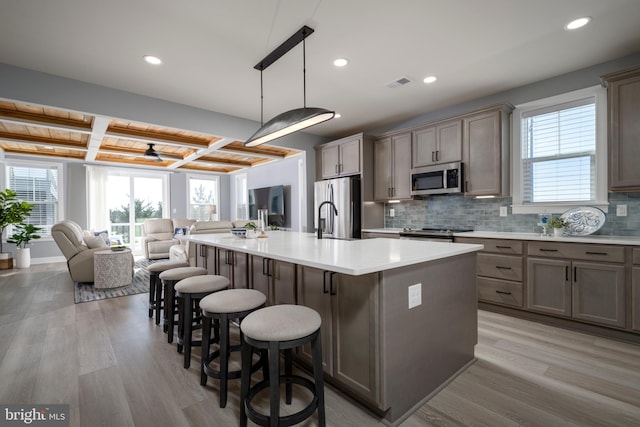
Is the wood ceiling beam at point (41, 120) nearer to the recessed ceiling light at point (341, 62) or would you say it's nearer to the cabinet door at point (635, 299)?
the recessed ceiling light at point (341, 62)

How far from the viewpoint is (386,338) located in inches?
59.1

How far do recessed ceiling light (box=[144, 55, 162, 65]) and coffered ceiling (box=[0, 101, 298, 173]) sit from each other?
133 centimetres

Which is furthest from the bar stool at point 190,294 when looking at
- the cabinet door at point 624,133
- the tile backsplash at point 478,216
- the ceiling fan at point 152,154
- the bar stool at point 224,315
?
the ceiling fan at point 152,154

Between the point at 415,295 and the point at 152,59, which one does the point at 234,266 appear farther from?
the point at 152,59

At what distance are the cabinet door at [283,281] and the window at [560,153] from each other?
9.80ft

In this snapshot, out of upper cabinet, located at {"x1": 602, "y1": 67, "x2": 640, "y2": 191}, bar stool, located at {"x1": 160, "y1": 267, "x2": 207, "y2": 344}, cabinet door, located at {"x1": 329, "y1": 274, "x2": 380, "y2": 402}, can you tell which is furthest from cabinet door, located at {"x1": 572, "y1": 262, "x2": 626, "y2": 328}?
bar stool, located at {"x1": 160, "y1": 267, "x2": 207, "y2": 344}

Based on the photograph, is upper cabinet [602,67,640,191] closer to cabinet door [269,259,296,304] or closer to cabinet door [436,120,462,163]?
cabinet door [436,120,462,163]

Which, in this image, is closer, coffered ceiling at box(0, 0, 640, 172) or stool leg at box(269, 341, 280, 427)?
stool leg at box(269, 341, 280, 427)

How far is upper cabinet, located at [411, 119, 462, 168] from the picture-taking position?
3738 millimetres

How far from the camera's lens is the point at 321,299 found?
5.95 ft

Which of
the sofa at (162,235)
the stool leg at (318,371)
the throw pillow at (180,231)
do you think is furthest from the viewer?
the throw pillow at (180,231)

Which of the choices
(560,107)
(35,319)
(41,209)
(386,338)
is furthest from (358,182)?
(41,209)

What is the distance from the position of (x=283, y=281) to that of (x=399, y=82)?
2.63 m

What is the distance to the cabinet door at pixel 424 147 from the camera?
3.99 m
